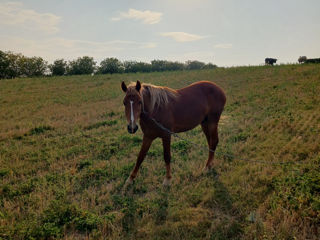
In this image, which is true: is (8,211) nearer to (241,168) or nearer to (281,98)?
(241,168)

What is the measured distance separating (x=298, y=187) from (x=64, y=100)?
16623mm

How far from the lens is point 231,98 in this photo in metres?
13.7

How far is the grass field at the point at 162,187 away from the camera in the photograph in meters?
3.32

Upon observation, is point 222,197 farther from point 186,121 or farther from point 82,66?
point 82,66

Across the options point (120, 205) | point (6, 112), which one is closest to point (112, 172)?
point (120, 205)

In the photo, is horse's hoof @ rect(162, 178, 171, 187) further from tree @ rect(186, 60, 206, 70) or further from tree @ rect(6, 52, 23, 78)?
tree @ rect(6, 52, 23, 78)

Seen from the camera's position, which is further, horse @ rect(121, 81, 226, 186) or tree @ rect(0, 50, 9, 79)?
tree @ rect(0, 50, 9, 79)

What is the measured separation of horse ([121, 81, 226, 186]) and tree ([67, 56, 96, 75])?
170 ft

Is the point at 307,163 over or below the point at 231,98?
below

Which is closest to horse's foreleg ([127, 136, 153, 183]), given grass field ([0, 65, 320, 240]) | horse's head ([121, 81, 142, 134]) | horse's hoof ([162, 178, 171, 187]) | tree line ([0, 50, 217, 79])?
grass field ([0, 65, 320, 240])

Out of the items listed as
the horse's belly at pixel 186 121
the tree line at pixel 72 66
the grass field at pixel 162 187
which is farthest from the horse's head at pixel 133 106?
the tree line at pixel 72 66

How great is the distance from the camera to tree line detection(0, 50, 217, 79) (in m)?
49.5

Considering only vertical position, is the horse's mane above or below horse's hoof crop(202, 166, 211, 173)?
above

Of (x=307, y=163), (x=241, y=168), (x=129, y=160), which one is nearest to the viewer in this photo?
(x=307, y=163)
